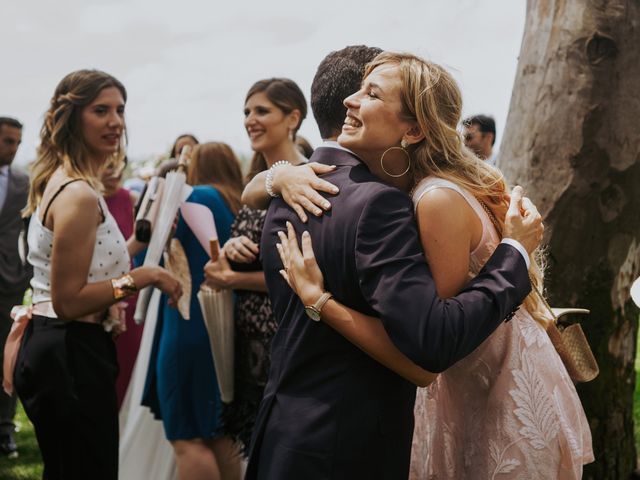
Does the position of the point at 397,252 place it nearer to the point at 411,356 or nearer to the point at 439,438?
the point at 411,356

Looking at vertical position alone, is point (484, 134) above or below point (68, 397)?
above

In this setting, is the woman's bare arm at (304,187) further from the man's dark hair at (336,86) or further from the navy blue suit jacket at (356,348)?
the man's dark hair at (336,86)

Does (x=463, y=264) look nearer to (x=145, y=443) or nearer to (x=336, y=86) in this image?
(x=336, y=86)

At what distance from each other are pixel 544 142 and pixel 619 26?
23.4 inches

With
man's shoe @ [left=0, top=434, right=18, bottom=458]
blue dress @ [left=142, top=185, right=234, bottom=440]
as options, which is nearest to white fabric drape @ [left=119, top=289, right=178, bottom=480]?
blue dress @ [left=142, top=185, right=234, bottom=440]

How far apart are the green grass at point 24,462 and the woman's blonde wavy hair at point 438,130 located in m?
4.17

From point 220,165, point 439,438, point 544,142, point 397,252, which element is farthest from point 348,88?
point 220,165

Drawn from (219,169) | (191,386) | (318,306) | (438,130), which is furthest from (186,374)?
(438,130)

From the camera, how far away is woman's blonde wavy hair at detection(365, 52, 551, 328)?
7.01 ft

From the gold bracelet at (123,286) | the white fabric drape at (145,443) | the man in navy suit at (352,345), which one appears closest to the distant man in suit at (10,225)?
the white fabric drape at (145,443)

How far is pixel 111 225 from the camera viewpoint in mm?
3293

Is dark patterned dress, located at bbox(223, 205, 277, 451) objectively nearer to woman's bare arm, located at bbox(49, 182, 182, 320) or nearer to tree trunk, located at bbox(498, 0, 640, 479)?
woman's bare arm, located at bbox(49, 182, 182, 320)

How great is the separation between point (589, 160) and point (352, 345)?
2170 millimetres

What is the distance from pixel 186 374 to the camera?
4.36 m
